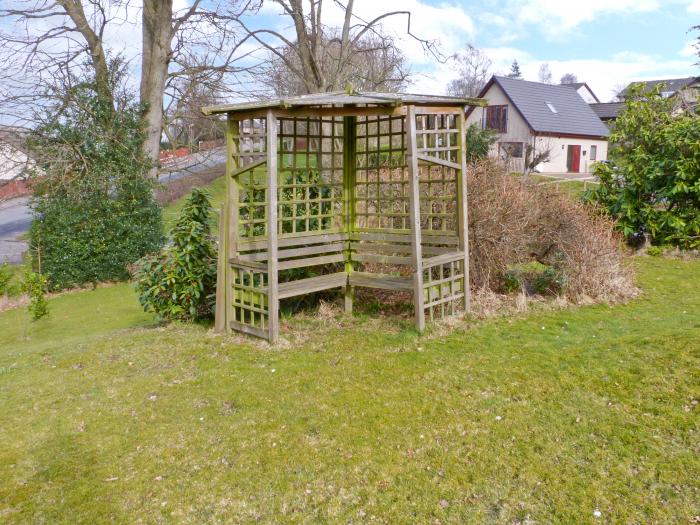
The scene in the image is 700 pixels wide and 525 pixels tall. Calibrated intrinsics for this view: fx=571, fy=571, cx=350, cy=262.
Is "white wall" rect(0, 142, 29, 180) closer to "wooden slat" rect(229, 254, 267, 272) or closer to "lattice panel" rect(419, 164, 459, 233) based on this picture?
"wooden slat" rect(229, 254, 267, 272)

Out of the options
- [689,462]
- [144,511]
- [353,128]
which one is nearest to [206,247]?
[353,128]

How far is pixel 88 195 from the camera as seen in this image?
42.0ft

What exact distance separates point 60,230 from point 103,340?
6.71 metres

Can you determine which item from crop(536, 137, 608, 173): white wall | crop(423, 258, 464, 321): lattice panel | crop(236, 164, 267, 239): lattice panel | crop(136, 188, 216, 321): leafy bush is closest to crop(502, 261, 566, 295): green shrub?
crop(423, 258, 464, 321): lattice panel

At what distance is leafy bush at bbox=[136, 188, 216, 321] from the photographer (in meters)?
6.93

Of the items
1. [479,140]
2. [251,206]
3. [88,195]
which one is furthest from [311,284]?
[479,140]

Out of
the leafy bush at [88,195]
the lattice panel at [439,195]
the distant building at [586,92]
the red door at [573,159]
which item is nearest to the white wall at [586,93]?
the distant building at [586,92]

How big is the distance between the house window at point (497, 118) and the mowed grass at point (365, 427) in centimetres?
2434

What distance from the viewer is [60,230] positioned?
12547mm

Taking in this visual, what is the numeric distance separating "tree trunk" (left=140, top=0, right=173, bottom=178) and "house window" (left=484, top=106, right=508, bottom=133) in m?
19.3

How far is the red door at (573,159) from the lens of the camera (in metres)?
29.8

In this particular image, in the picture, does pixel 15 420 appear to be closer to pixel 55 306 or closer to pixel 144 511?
pixel 144 511

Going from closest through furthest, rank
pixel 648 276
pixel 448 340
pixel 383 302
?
1. pixel 448 340
2. pixel 383 302
3. pixel 648 276

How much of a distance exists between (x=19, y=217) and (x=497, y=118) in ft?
78.3
